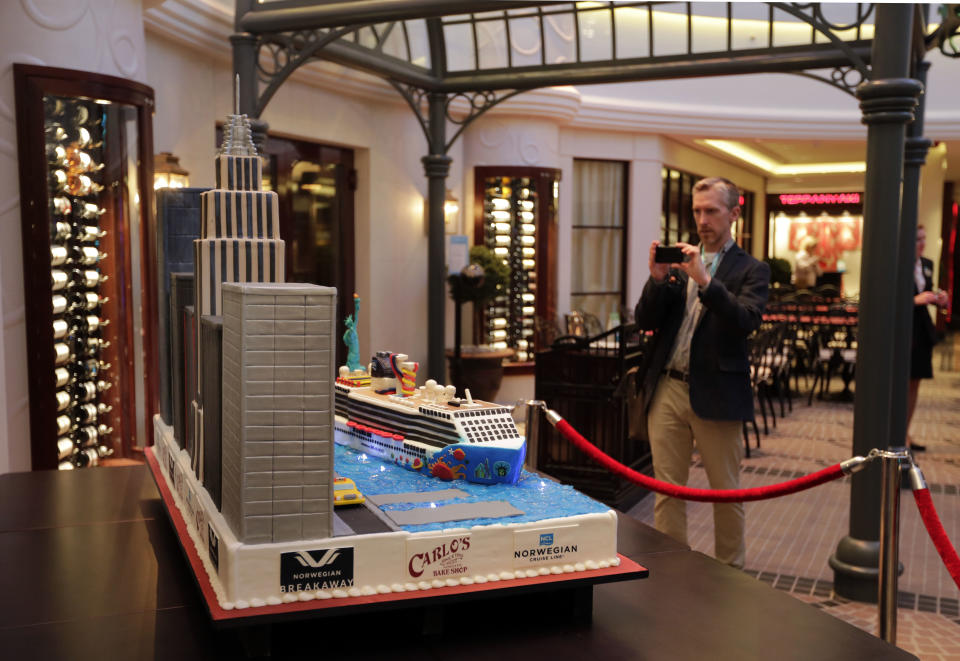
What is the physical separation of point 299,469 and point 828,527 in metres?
4.89

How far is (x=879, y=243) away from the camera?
13.5 feet

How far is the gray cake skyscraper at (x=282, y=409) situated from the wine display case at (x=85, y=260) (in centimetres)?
331

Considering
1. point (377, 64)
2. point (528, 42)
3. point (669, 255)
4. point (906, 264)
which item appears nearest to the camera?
point (669, 255)

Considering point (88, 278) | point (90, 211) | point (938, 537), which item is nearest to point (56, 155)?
point (90, 211)

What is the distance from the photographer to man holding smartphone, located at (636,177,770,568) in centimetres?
355

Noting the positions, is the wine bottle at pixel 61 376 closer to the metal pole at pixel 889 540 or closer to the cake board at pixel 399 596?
the cake board at pixel 399 596

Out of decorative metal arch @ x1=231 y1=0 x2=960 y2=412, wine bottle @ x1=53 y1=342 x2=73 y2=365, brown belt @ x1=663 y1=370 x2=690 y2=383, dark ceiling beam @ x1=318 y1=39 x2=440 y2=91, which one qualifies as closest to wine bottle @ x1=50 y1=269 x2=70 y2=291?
A: wine bottle @ x1=53 y1=342 x2=73 y2=365

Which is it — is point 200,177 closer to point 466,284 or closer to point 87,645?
point 466,284

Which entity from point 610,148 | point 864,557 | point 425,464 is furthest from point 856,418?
point 610,148

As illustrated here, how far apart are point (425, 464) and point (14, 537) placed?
1019 millimetres

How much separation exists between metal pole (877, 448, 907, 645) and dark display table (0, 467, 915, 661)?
653mm

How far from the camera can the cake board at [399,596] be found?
4.96 feet

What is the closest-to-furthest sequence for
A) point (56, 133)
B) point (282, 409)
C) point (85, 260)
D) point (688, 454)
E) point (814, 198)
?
point (282, 409), point (688, 454), point (56, 133), point (85, 260), point (814, 198)

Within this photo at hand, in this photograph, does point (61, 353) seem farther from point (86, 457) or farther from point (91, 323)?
point (86, 457)
